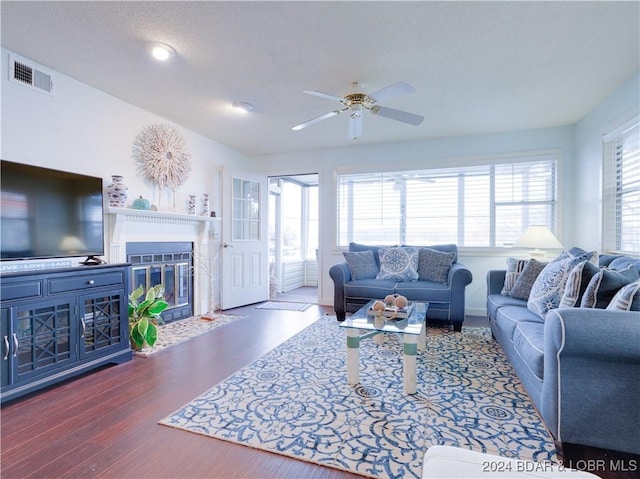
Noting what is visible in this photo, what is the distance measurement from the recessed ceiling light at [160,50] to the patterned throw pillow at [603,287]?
317 centimetres

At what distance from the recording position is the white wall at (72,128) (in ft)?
8.29

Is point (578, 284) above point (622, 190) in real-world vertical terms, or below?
below

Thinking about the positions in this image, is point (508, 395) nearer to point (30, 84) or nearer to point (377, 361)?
point (377, 361)

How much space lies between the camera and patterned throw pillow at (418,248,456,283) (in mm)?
3998

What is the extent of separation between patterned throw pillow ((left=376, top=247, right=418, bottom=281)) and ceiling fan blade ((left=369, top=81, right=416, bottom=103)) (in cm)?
217

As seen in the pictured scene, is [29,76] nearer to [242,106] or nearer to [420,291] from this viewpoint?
[242,106]

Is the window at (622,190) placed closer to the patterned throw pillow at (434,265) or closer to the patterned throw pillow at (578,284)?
the patterned throw pillow at (578,284)

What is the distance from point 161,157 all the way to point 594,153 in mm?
4843

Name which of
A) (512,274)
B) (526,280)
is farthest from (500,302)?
(512,274)

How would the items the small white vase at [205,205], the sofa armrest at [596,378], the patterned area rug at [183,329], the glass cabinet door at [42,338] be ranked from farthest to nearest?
the small white vase at [205,205]
the patterned area rug at [183,329]
the glass cabinet door at [42,338]
the sofa armrest at [596,378]

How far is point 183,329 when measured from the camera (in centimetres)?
375

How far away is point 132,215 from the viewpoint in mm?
3449

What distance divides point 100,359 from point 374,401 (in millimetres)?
2153

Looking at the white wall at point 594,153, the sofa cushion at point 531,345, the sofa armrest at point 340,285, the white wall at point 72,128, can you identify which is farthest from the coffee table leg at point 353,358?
the white wall at point 594,153
